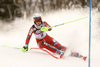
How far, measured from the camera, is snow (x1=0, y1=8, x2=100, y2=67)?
1.44m

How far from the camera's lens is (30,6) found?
3967 mm

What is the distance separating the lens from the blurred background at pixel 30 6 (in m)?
3.07

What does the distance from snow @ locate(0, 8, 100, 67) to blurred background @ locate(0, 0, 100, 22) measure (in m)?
0.13

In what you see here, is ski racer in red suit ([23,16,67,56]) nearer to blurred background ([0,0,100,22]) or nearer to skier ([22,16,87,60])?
skier ([22,16,87,60])

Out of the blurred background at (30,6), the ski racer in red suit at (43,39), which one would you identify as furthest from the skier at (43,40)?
the blurred background at (30,6)

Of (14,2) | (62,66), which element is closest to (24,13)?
(14,2)

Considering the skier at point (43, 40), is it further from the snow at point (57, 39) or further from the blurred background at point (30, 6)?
the blurred background at point (30, 6)

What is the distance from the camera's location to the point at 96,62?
142 centimetres

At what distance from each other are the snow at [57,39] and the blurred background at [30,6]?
A: 133 millimetres

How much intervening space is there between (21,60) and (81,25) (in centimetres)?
155

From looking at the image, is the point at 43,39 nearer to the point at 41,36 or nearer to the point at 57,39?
the point at 41,36

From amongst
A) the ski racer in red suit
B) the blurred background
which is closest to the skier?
the ski racer in red suit

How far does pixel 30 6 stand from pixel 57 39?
1.79m

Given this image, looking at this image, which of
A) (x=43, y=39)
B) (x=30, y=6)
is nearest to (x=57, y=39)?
(x=43, y=39)
